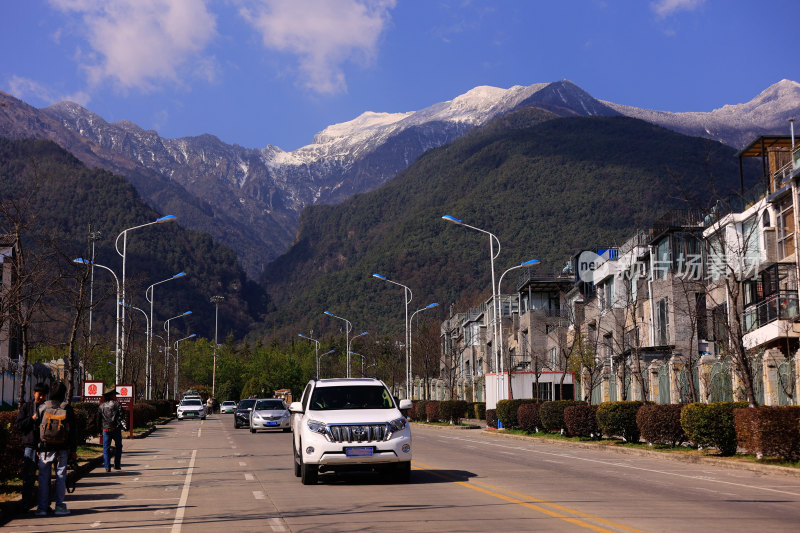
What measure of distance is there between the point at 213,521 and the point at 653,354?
164 ft

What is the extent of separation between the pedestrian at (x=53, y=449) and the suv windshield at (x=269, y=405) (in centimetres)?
3254

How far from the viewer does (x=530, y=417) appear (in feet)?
132

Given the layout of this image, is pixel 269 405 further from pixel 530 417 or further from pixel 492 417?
pixel 530 417

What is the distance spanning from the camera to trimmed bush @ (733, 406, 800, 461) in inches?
809

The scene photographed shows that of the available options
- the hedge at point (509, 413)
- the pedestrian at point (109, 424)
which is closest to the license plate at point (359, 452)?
the pedestrian at point (109, 424)

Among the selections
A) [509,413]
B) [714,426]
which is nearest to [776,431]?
[714,426]

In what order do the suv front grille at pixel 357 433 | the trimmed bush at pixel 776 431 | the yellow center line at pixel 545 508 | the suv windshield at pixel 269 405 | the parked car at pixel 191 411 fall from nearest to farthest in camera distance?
the yellow center line at pixel 545 508 → the suv front grille at pixel 357 433 → the trimmed bush at pixel 776 431 → the suv windshield at pixel 269 405 → the parked car at pixel 191 411

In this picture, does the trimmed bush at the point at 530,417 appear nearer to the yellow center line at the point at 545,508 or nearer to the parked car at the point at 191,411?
the yellow center line at the point at 545,508

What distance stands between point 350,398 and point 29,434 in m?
6.40

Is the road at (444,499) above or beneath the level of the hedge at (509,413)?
beneath

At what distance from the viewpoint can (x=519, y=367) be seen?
299 feet

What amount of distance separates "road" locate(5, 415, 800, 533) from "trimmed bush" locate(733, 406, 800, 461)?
801 millimetres

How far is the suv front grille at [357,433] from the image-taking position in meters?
17.0

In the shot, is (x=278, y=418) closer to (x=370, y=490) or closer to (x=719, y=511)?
(x=370, y=490)
